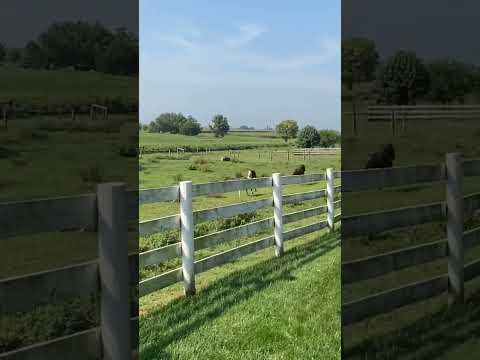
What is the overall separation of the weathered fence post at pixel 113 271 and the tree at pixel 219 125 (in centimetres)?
1056

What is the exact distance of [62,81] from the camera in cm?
584

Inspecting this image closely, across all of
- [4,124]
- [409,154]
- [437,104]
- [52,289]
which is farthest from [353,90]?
[52,289]

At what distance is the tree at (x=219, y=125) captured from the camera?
12.2 m

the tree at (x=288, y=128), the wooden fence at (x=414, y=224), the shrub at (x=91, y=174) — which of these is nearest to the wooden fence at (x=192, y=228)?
the wooden fence at (x=414, y=224)

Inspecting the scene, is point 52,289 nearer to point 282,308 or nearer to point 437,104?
point 282,308

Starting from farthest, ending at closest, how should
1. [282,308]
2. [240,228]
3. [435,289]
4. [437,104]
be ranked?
[437,104]
[240,228]
[282,308]
[435,289]

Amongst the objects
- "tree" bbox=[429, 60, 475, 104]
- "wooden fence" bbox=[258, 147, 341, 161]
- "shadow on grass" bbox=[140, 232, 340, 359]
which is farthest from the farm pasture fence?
"wooden fence" bbox=[258, 147, 341, 161]

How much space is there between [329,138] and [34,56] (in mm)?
9477

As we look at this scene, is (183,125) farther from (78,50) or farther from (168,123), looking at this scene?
(78,50)

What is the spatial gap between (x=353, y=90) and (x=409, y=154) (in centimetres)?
279

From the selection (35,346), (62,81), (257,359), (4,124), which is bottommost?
(257,359)

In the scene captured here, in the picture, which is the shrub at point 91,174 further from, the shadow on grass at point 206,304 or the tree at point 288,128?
the tree at point 288,128

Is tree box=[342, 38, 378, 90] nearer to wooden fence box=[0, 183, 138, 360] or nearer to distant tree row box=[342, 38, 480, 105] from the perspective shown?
distant tree row box=[342, 38, 480, 105]

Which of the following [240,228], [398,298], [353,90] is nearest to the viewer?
[398,298]
